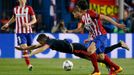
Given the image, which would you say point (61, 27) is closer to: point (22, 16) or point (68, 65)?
point (22, 16)

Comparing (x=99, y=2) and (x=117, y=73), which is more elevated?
(x=99, y=2)

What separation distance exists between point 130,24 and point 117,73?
1103cm

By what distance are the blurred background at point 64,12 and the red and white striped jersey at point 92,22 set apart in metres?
10.5

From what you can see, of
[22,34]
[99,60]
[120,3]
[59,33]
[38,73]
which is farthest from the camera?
[120,3]

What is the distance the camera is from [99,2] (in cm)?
2750

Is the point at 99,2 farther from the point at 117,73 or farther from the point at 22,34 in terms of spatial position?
the point at 117,73

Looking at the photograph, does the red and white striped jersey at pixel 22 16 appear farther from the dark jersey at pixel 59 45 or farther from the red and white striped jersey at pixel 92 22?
the dark jersey at pixel 59 45

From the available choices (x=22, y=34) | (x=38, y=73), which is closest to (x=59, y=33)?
(x=22, y=34)

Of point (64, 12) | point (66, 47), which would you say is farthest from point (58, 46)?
point (64, 12)

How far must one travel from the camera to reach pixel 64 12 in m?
29.5

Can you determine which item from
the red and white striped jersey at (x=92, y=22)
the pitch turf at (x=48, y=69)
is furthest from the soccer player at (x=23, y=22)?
the red and white striped jersey at (x=92, y=22)

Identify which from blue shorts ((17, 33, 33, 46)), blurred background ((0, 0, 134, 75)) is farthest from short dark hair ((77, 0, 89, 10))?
blurred background ((0, 0, 134, 75))

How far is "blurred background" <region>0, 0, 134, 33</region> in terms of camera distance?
27219mm

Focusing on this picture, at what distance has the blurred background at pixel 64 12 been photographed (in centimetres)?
2722
